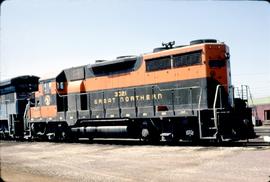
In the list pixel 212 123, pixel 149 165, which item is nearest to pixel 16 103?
pixel 212 123

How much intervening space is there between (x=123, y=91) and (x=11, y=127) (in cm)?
1106

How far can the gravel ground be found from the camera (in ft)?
30.7

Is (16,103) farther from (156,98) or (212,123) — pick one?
(212,123)

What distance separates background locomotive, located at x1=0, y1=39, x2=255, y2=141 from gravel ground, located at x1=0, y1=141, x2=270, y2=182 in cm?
140

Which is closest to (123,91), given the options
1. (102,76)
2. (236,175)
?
(102,76)

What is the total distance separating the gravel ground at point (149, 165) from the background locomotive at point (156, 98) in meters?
1.40

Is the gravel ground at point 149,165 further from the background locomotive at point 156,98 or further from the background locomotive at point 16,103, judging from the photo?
the background locomotive at point 16,103

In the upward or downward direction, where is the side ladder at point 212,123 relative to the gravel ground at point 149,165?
upward

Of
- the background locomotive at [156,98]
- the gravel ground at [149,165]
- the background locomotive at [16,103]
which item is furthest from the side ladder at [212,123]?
the background locomotive at [16,103]

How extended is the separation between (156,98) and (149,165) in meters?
6.22

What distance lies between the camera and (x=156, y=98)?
17.1 metres

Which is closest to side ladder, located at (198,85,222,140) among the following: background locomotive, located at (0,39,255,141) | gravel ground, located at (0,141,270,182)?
background locomotive, located at (0,39,255,141)

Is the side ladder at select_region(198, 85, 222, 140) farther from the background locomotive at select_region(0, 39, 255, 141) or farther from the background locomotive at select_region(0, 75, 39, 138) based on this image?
the background locomotive at select_region(0, 75, 39, 138)

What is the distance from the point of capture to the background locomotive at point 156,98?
50.0 feet
